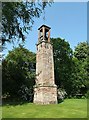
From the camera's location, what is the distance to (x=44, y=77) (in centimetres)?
2509

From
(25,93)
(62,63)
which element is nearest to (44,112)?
(25,93)

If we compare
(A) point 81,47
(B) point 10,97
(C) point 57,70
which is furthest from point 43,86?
(A) point 81,47

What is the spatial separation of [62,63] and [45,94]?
17545mm

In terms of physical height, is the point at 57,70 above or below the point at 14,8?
below

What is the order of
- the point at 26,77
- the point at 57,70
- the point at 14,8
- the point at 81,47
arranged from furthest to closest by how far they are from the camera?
the point at 81,47 < the point at 57,70 < the point at 26,77 < the point at 14,8

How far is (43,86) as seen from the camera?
24.8 m

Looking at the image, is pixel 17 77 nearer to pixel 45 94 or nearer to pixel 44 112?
pixel 45 94

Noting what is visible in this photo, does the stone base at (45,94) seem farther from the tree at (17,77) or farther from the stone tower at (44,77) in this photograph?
the tree at (17,77)

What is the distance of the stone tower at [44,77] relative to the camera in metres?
24.8

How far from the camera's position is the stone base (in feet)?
80.7

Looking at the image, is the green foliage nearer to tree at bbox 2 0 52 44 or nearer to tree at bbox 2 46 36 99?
tree at bbox 2 46 36 99

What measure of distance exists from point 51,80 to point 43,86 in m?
1.42

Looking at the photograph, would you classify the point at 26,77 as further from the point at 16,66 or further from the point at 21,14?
the point at 21,14

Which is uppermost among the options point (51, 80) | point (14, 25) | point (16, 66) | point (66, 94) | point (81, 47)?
point (81, 47)
